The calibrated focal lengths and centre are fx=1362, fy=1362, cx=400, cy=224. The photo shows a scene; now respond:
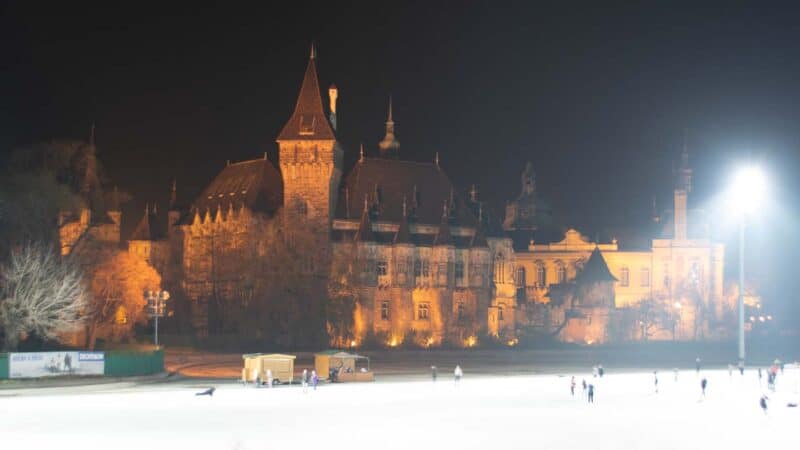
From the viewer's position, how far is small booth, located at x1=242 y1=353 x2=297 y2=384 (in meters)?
70.1

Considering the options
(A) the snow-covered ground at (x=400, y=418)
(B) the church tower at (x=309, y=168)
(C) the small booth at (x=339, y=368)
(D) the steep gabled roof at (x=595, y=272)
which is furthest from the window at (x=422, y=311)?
(A) the snow-covered ground at (x=400, y=418)

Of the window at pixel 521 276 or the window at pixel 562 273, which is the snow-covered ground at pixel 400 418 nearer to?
the window at pixel 562 273

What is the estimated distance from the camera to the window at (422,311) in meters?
134

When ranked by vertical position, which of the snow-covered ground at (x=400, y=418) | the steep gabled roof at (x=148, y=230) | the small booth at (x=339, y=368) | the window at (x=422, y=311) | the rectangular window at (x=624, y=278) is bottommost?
the snow-covered ground at (x=400, y=418)

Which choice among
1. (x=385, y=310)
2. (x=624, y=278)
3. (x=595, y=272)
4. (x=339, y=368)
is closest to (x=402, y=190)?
(x=385, y=310)

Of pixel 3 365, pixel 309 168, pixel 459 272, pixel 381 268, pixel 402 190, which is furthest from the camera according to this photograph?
pixel 402 190

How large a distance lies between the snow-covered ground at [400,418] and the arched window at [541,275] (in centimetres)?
9642

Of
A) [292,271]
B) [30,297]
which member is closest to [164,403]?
[30,297]

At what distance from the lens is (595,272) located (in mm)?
152000

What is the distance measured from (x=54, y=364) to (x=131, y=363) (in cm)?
476

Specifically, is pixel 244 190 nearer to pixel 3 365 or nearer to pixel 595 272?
pixel 595 272

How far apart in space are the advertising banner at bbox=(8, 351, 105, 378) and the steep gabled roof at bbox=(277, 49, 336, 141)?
61.7 meters

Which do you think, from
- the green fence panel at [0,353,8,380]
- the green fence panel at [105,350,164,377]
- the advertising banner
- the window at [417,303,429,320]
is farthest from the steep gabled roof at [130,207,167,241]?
the green fence panel at [0,353,8,380]

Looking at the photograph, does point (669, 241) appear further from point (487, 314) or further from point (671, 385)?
point (671, 385)
